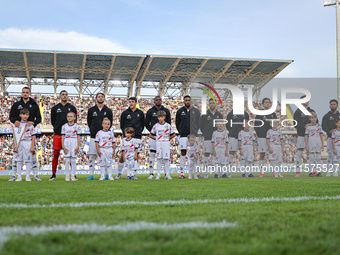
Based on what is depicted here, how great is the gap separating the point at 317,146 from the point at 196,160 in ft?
13.7

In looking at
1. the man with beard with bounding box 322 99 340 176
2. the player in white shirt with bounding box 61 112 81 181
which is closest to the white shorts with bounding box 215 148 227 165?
the man with beard with bounding box 322 99 340 176

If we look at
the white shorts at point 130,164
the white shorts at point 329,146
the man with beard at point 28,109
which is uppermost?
the man with beard at point 28,109

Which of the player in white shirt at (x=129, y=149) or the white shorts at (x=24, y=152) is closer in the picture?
the white shorts at (x=24, y=152)

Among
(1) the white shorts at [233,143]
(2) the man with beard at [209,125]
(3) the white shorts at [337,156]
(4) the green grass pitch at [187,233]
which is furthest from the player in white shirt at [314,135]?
(4) the green grass pitch at [187,233]

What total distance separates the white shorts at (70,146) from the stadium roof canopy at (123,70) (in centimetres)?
1886

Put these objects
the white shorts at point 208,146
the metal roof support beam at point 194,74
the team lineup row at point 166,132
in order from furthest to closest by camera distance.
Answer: the metal roof support beam at point 194,74
the white shorts at point 208,146
the team lineup row at point 166,132

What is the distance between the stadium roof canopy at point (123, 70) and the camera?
2711 cm

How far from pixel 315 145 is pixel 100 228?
1018 cm

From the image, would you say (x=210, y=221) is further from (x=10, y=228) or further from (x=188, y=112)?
(x=188, y=112)

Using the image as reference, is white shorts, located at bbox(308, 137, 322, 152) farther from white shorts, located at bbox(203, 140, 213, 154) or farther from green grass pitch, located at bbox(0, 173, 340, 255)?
green grass pitch, located at bbox(0, 173, 340, 255)

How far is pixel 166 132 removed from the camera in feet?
31.3

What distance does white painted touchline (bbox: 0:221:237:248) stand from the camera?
85.0 inches

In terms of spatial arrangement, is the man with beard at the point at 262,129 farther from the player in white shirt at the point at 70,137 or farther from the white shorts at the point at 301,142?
the player in white shirt at the point at 70,137

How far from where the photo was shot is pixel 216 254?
65.9 inches
